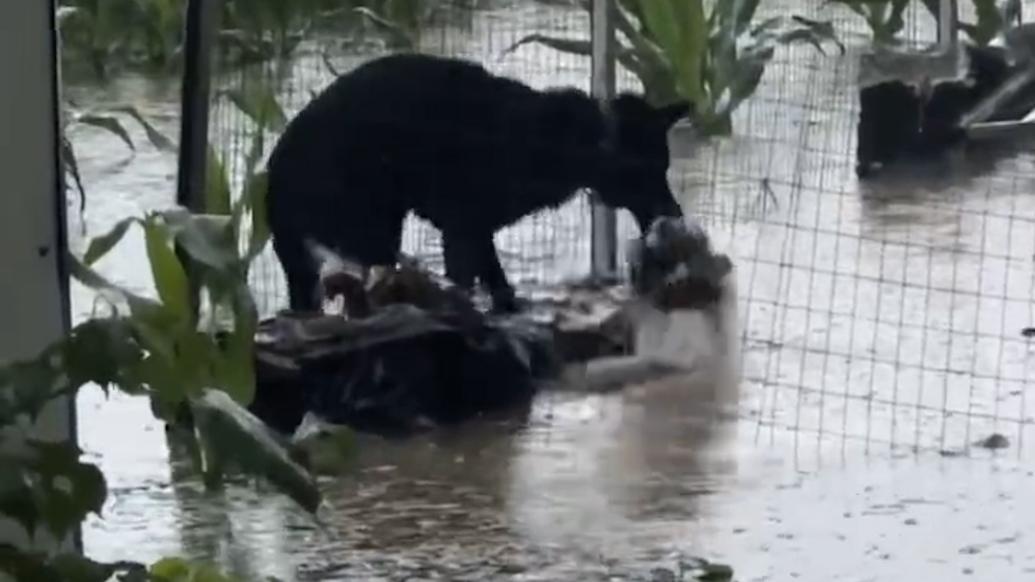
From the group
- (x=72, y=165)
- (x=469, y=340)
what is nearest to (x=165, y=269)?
(x=72, y=165)

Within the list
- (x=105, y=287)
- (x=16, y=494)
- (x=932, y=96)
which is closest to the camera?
(x=16, y=494)

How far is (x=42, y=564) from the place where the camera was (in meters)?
0.53

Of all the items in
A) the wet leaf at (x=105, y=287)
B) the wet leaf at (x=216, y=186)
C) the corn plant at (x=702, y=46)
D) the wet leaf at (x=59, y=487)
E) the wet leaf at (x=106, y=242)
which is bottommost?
the wet leaf at (x=59, y=487)

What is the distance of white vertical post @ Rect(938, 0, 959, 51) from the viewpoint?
0.81 meters

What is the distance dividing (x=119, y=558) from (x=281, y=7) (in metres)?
0.28

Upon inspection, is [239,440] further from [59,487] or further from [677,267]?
[677,267]

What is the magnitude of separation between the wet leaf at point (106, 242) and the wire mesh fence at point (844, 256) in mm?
161

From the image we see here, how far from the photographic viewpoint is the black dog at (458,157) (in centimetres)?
82

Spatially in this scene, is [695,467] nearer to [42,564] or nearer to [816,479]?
[816,479]

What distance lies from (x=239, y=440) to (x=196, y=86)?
0.83 feet

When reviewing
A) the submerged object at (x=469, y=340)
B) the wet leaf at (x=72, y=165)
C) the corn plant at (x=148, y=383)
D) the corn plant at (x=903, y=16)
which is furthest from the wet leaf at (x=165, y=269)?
the corn plant at (x=903, y=16)

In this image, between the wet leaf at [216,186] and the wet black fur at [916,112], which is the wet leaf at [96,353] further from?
the wet black fur at [916,112]

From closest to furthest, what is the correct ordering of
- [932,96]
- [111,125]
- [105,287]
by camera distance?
1. [105,287]
2. [111,125]
3. [932,96]

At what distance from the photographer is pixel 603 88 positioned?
0.84m
